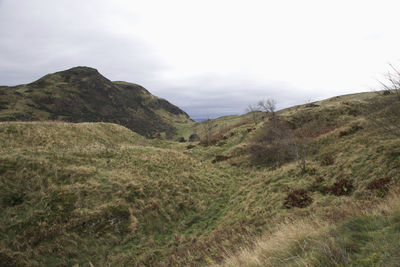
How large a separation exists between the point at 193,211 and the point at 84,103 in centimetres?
11564

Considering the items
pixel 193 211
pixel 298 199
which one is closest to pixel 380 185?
pixel 298 199

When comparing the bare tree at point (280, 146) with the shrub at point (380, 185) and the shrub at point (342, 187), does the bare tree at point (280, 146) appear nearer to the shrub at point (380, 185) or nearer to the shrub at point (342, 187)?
the shrub at point (342, 187)

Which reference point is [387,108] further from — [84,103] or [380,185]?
[84,103]

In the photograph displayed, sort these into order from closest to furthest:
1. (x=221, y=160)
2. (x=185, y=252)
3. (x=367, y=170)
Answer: (x=185, y=252), (x=367, y=170), (x=221, y=160)

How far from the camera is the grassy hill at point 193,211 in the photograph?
161 inches

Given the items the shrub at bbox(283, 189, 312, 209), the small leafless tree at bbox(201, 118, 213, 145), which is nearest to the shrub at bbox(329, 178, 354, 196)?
the shrub at bbox(283, 189, 312, 209)

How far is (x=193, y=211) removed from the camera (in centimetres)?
1227

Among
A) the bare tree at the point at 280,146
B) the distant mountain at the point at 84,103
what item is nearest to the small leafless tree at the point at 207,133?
the bare tree at the point at 280,146

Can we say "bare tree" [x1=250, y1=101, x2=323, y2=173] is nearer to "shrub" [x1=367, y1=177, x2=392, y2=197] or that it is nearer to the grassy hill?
the grassy hill

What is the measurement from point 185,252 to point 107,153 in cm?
1348

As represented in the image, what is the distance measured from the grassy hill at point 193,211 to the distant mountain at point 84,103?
2749 inches

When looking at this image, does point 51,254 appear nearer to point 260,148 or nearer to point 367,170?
point 367,170

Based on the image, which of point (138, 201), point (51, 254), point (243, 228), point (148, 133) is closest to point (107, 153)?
point (138, 201)

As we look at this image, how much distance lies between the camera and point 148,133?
96875 mm
